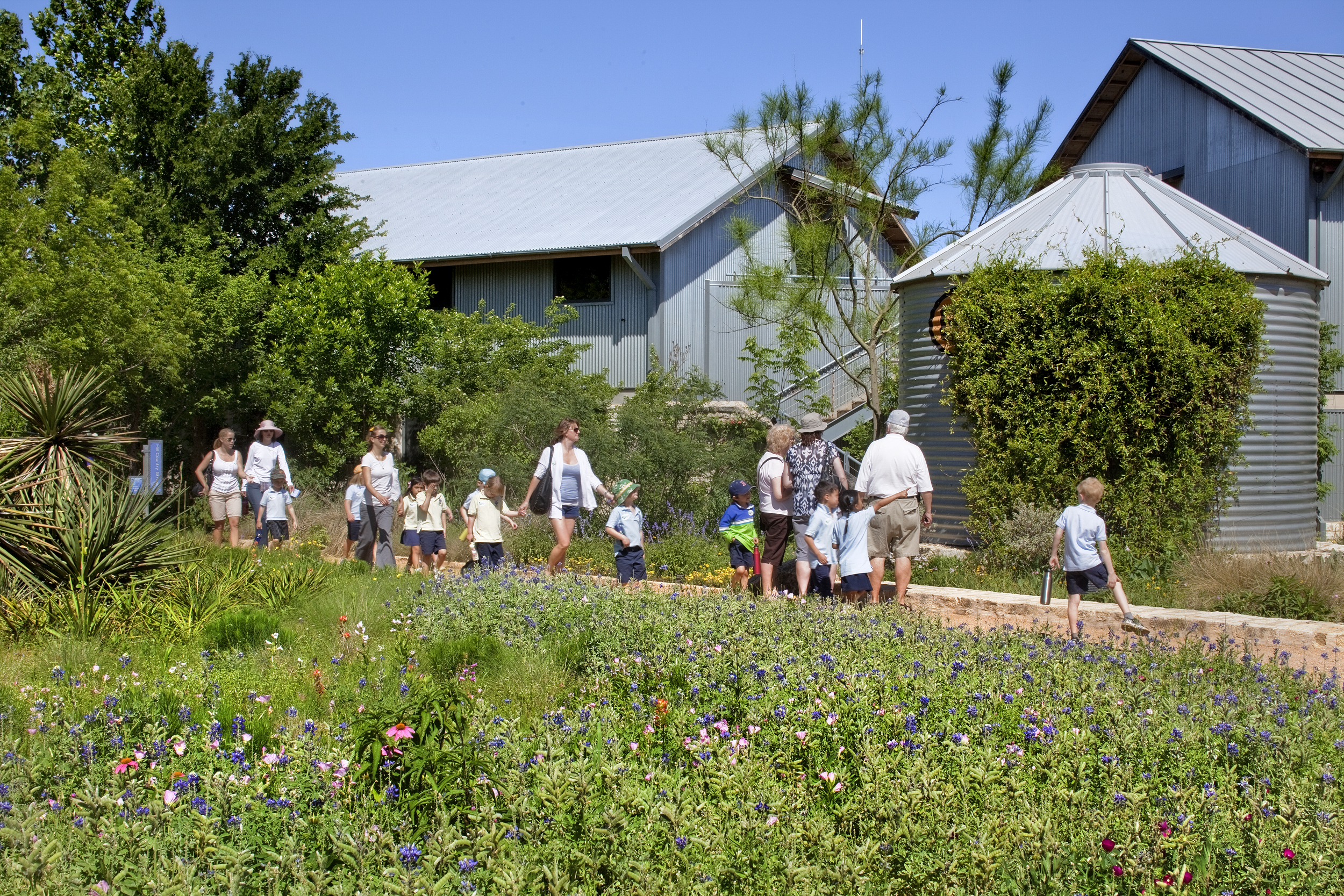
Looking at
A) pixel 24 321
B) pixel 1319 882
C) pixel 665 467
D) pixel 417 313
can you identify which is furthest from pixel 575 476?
pixel 417 313

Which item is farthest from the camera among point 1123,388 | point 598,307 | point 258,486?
point 598,307

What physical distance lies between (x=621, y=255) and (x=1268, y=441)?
13.0m

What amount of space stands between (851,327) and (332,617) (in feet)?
36.9

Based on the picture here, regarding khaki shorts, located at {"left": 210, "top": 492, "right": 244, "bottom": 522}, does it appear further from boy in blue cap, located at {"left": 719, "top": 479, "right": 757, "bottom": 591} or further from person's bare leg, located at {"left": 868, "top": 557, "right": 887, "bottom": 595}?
person's bare leg, located at {"left": 868, "top": 557, "right": 887, "bottom": 595}

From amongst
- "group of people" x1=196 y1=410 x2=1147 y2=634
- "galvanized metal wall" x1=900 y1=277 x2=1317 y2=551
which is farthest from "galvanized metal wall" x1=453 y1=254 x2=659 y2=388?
"group of people" x1=196 y1=410 x2=1147 y2=634

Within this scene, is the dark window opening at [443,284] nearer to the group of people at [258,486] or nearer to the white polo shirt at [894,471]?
the group of people at [258,486]

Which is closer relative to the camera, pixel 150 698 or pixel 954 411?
pixel 150 698

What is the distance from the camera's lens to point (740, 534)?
33.9 feet

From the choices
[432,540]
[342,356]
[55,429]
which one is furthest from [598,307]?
[55,429]

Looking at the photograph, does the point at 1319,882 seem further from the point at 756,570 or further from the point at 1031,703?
the point at 756,570

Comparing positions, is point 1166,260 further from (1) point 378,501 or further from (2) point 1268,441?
(1) point 378,501

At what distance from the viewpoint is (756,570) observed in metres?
10.6

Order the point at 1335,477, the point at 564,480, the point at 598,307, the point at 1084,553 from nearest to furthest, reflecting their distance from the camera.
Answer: the point at 1084,553, the point at 564,480, the point at 1335,477, the point at 598,307

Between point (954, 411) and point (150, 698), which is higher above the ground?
point (954, 411)
